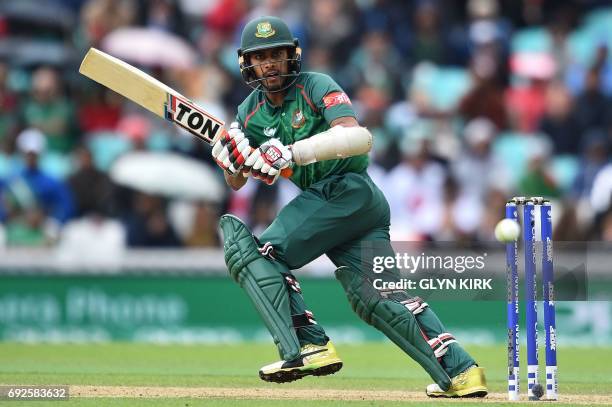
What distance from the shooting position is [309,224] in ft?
22.0

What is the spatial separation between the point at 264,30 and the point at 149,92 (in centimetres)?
73

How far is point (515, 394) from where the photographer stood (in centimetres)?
646

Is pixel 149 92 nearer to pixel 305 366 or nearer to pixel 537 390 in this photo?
pixel 305 366

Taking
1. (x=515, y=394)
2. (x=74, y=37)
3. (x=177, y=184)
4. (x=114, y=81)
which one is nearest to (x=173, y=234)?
(x=177, y=184)

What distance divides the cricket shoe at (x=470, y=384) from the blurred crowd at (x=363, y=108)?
19.9 feet

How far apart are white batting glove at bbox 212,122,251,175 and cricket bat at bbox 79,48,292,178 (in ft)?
0.83

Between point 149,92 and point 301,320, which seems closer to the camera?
point 301,320

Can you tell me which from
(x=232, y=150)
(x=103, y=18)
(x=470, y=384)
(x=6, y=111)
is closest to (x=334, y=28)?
(x=103, y=18)

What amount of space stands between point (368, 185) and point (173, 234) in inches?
245

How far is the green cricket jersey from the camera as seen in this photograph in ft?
21.9

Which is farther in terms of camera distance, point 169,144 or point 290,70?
point 169,144

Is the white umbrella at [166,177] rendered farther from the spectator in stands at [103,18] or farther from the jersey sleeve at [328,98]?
the jersey sleeve at [328,98]

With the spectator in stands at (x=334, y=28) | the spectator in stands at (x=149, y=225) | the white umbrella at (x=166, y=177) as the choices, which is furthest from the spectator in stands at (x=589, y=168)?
the spectator in stands at (x=149, y=225)

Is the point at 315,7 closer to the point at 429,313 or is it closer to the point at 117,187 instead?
the point at 117,187
